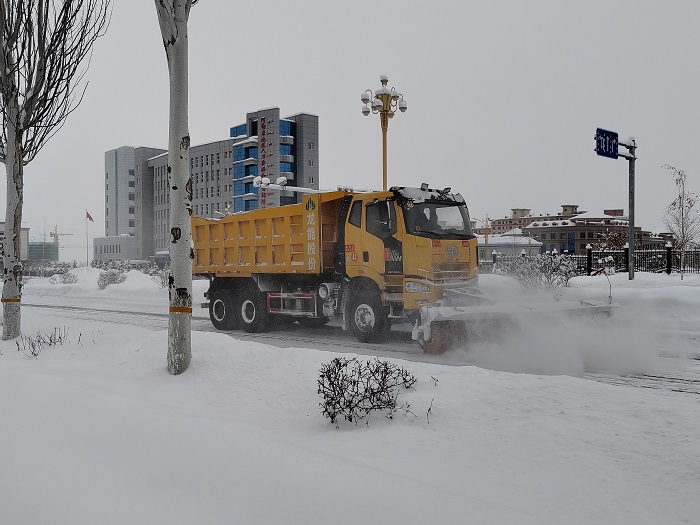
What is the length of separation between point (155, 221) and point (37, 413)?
334 feet

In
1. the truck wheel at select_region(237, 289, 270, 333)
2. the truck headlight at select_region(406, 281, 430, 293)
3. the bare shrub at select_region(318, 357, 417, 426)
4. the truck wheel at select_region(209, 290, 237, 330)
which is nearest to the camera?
the bare shrub at select_region(318, 357, 417, 426)

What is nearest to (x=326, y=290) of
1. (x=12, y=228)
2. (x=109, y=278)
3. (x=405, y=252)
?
(x=405, y=252)

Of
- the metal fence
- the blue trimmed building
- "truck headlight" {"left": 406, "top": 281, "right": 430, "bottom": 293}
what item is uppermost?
the blue trimmed building

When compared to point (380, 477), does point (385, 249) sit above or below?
above

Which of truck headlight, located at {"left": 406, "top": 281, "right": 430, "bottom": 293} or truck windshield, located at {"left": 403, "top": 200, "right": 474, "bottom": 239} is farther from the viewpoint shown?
truck windshield, located at {"left": 403, "top": 200, "right": 474, "bottom": 239}

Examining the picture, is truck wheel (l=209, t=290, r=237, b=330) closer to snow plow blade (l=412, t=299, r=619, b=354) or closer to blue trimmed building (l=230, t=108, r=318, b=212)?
snow plow blade (l=412, t=299, r=619, b=354)

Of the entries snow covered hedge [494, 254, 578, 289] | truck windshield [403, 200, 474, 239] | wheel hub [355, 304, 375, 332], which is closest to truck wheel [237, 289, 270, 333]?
wheel hub [355, 304, 375, 332]

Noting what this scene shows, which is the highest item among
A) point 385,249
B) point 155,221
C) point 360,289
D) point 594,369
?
point 155,221

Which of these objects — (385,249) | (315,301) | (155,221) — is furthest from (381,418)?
(155,221)

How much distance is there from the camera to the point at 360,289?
10.9 meters

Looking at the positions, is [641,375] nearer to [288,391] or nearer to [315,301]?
[288,391]

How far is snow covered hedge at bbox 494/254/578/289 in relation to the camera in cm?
1851

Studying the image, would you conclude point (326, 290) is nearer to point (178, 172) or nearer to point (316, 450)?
point (178, 172)

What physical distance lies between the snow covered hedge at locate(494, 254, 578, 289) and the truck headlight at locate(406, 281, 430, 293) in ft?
29.9
